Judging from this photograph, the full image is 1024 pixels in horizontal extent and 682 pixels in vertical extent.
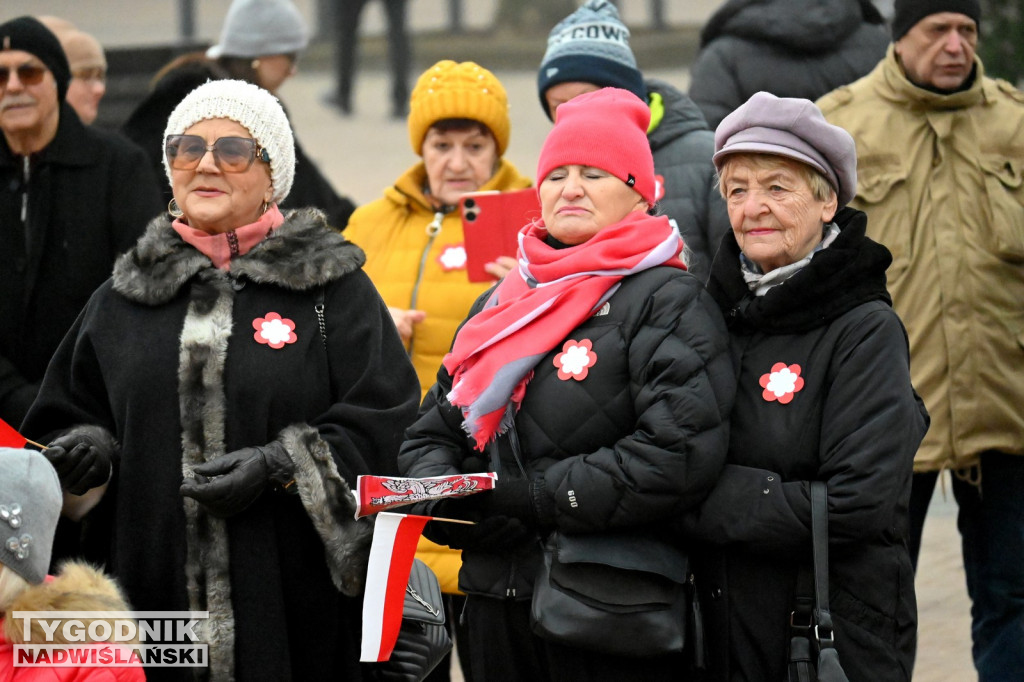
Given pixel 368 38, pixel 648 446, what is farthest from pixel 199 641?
pixel 368 38

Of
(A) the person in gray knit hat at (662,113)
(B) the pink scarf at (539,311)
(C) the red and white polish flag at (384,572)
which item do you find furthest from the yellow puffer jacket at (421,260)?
(C) the red and white polish flag at (384,572)

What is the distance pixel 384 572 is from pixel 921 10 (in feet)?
8.71

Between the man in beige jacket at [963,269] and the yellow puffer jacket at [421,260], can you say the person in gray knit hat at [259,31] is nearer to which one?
the yellow puffer jacket at [421,260]

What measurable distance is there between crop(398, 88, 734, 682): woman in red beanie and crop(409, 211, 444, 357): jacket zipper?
4.21 ft

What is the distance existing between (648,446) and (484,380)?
1.40 feet

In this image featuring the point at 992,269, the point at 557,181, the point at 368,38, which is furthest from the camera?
the point at 368,38

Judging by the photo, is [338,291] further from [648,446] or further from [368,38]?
[368,38]

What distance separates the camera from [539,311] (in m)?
3.50

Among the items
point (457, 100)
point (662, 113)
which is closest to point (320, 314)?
point (457, 100)

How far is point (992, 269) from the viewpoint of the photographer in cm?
480

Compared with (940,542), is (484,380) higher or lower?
higher

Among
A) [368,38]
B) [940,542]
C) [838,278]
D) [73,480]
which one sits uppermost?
[368,38]

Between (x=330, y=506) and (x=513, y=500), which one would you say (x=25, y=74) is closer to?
(x=330, y=506)

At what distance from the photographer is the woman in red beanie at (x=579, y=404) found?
3375 mm
